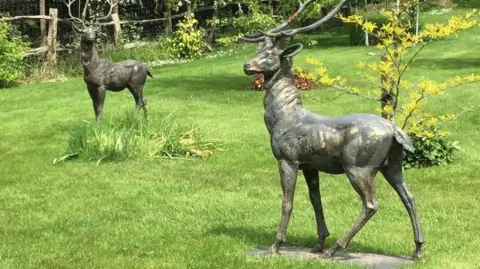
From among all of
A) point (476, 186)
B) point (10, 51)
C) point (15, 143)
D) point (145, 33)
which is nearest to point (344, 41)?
point (145, 33)

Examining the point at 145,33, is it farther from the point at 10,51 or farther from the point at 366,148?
the point at 366,148

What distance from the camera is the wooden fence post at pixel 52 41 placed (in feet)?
73.7

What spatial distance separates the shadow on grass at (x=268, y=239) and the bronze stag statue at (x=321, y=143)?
40 centimetres

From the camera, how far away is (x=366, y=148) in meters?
5.14

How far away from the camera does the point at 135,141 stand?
1077 centimetres

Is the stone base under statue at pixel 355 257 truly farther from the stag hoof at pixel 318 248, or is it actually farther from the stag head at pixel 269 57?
the stag head at pixel 269 57

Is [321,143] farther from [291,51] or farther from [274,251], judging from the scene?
[274,251]

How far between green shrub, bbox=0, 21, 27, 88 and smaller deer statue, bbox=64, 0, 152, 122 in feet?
26.4

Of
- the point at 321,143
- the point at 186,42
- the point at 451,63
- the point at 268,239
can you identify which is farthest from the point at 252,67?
the point at 186,42

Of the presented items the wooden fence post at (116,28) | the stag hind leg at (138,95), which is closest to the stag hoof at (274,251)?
the stag hind leg at (138,95)

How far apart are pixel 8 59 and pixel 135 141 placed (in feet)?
35.5

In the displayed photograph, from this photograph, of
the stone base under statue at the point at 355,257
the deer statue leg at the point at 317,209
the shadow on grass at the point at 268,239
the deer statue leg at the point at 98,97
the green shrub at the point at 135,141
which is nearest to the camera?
the stone base under statue at the point at 355,257

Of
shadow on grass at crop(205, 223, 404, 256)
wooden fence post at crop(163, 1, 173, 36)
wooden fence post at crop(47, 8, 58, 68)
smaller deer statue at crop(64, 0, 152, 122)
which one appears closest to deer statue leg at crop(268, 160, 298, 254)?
shadow on grass at crop(205, 223, 404, 256)

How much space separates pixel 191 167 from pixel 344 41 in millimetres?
19613
